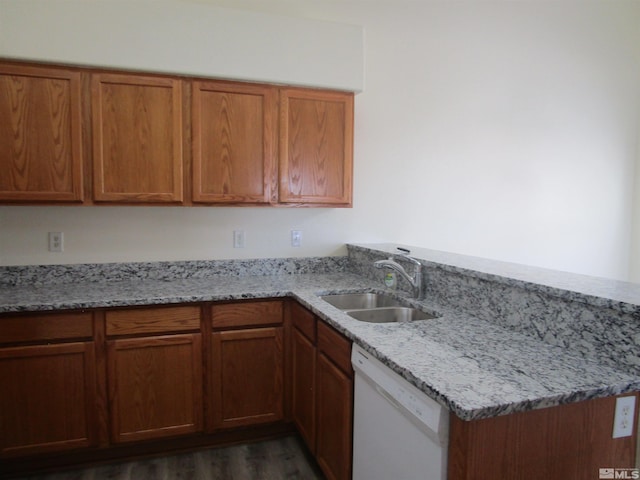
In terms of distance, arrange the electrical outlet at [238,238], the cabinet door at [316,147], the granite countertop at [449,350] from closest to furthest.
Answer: the granite countertop at [449,350]
the cabinet door at [316,147]
the electrical outlet at [238,238]

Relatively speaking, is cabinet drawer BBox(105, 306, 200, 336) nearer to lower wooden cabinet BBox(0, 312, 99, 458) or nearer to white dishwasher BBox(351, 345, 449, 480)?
lower wooden cabinet BBox(0, 312, 99, 458)

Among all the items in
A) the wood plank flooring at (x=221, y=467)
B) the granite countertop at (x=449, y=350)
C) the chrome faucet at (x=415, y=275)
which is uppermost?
the chrome faucet at (x=415, y=275)

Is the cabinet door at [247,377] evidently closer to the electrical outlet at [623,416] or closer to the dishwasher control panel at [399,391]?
the dishwasher control panel at [399,391]

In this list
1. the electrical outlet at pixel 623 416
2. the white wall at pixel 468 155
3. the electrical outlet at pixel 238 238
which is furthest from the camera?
the electrical outlet at pixel 238 238

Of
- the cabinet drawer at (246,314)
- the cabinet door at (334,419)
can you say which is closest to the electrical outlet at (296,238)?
the cabinet drawer at (246,314)

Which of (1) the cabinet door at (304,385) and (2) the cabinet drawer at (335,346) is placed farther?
(1) the cabinet door at (304,385)

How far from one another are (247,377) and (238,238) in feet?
3.07

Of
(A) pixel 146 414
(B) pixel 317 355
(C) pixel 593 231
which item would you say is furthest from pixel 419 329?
(C) pixel 593 231

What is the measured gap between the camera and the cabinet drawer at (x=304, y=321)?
2.17 meters

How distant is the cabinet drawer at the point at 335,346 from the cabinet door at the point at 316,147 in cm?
97

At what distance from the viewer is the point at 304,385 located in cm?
232

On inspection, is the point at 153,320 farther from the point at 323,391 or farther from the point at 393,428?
the point at 393,428

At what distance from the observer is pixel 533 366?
1.32 m

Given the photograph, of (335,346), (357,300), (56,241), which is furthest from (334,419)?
(56,241)
